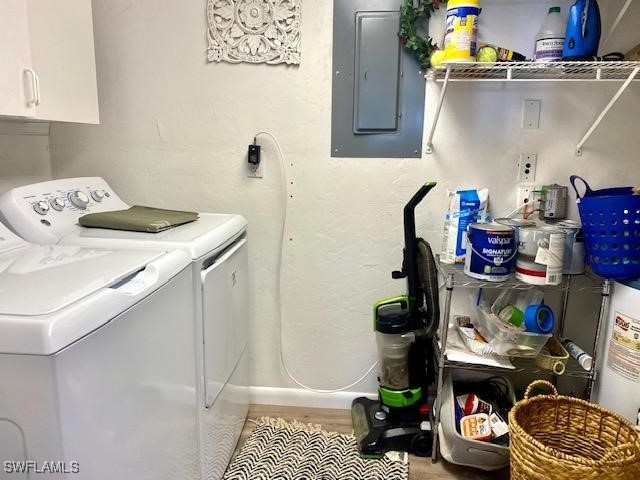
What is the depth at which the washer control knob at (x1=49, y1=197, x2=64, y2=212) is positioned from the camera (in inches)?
58.4

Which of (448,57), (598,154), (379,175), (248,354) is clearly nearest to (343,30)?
(448,57)

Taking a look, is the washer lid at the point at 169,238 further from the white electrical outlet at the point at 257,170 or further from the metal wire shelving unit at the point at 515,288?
the metal wire shelving unit at the point at 515,288

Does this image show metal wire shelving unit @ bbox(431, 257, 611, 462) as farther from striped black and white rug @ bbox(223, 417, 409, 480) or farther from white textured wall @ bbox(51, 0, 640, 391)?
white textured wall @ bbox(51, 0, 640, 391)

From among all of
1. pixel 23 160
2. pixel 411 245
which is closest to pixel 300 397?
pixel 411 245

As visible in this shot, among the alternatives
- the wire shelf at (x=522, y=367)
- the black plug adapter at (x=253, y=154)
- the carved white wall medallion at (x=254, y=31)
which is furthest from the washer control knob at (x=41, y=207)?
the wire shelf at (x=522, y=367)

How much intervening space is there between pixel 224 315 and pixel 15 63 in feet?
3.22

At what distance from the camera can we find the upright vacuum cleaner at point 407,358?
1.68m

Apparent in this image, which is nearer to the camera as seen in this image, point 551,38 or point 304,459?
point 551,38

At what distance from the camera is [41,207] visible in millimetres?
1430

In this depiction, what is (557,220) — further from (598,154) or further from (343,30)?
(343,30)

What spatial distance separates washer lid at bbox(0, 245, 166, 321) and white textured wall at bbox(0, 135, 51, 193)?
71 centimetres

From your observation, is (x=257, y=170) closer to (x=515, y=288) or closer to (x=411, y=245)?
(x=411, y=245)

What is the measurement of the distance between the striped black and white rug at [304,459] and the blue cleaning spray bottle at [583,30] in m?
1.60

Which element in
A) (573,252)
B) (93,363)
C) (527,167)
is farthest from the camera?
(527,167)
